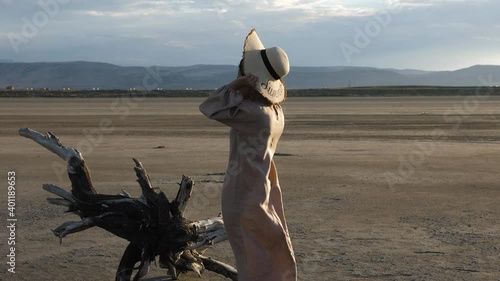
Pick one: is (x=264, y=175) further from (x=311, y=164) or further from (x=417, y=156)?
(x=417, y=156)

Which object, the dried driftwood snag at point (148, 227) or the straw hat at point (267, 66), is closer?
the straw hat at point (267, 66)

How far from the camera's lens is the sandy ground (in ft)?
27.7

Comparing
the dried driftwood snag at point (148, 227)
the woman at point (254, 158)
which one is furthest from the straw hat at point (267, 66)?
the dried driftwood snag at point (148, 227)

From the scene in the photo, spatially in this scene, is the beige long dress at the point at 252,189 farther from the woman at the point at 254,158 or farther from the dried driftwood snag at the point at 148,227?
the dried driftwood snag at the point at 148,227

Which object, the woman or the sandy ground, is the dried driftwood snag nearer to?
the sandy ground

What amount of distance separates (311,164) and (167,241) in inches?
413

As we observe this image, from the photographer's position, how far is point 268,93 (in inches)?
214

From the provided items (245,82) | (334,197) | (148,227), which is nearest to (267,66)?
(245,82)

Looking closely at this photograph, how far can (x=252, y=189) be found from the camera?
552 centimetres

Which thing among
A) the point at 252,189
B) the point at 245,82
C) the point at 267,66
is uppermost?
the point at 267,66

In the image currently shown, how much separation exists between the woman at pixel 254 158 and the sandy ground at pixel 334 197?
2.27m

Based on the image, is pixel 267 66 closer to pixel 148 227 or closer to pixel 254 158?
pixel 254 158

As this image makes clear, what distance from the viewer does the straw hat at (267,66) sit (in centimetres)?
542

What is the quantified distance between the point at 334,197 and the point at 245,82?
790 centimetres
